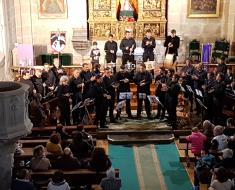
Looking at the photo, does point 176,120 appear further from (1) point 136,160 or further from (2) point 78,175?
(2) point 78,175

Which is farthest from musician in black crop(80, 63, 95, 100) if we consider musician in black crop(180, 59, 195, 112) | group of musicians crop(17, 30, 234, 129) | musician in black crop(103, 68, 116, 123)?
musician in black crop(180, 59, 195, 112)

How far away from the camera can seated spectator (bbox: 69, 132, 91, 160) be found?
9.85 metres

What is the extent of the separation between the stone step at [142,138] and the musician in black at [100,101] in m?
0.68

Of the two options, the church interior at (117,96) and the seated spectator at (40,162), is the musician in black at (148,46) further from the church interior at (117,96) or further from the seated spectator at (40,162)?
the seated spectator at (40,162)

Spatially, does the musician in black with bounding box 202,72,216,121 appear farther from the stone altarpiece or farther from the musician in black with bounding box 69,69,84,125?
the stone altarpiece

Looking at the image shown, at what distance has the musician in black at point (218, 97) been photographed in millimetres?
13656

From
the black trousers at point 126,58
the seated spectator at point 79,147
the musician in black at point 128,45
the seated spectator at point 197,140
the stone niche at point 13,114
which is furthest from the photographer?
the black trousers at point 126,58

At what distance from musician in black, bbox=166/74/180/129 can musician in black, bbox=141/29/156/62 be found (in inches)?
179

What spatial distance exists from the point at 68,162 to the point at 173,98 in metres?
5.29

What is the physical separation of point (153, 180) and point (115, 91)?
4736 millimetres

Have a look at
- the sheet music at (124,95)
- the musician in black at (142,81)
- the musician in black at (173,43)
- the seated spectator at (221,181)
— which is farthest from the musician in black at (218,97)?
the seated spectator at (221,181)

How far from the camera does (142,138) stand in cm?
1337

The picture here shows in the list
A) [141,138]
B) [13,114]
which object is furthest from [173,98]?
[13,114]

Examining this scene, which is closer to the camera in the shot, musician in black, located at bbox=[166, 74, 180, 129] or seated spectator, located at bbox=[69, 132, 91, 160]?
seated spectator, located at bbox=[69, 132, 91, 160]
